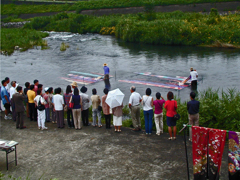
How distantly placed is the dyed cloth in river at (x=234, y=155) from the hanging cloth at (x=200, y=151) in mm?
623

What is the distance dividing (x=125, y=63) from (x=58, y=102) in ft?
54.6

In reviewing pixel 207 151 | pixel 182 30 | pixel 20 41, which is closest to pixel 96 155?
pixel 207 151

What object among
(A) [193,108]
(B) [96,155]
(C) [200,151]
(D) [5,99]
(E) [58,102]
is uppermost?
(A) [193,108]

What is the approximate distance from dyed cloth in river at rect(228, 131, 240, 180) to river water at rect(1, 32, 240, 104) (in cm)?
1040

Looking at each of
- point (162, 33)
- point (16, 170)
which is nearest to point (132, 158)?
point (16, 170)

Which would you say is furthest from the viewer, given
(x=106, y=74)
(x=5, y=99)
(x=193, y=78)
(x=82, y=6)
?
(x=82, y=6)

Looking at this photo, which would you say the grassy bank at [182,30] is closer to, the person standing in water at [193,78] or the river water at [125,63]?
the river water at [125,63]

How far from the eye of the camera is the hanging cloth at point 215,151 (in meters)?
7.28

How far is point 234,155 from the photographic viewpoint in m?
7.09

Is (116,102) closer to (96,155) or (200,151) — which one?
(96,155)

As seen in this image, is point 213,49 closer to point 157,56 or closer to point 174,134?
point 157,56

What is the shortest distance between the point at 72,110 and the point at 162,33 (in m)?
26.6

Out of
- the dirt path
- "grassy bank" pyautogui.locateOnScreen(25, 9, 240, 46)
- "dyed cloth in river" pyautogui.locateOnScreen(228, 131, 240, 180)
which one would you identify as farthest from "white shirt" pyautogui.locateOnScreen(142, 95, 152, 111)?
"grassy bank" pyautogui.locateOnScreen(25, 9, 240, 46)

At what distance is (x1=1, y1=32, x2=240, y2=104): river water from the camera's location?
69.6ft
